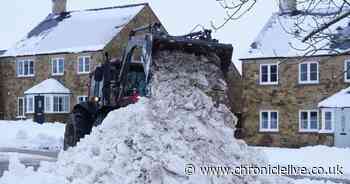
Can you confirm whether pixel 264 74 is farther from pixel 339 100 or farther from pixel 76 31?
pixel 76 31

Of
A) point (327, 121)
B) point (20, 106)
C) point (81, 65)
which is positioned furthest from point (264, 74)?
point (20, 106)

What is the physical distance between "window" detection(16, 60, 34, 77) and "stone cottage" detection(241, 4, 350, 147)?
15.5 meters

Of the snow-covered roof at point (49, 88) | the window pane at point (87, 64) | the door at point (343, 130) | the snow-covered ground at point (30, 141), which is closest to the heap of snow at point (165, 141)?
the snow-covered ground at point (30, 141)

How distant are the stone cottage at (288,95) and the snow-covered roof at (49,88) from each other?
12.3m

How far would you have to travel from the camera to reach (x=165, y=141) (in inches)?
372

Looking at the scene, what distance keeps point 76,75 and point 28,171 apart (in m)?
30.3

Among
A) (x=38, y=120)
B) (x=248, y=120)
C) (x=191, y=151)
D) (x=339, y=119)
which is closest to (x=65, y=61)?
(x=38, y=120)

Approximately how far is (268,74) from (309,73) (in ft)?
7.25

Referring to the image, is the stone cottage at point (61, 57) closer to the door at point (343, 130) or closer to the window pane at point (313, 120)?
the window pane at point (313, 120)

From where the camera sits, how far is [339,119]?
98.1ft

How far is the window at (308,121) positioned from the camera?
3158 centimetres

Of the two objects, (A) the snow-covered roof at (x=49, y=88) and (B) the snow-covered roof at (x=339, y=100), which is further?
(A) the snow-covered roof at (x=49, y=88)

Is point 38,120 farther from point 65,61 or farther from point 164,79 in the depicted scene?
point 164,79

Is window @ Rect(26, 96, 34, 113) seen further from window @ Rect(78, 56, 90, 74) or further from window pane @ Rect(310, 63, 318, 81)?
window pane @ Rect(310, 63, 318, 81)
